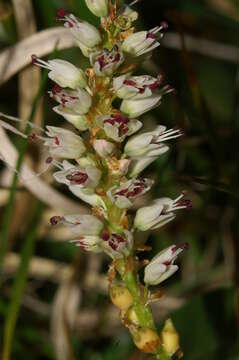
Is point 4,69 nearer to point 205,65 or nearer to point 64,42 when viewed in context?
point 64,42

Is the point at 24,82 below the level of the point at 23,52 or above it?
below

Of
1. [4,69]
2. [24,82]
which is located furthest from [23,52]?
[24,82]

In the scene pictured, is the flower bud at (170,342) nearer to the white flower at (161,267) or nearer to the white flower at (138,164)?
the white flower at (161,267)

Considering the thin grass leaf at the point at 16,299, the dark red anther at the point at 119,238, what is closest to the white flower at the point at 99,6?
the dark red anther at the point at 119,238

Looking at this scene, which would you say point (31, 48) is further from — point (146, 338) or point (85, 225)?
point (146, 338)

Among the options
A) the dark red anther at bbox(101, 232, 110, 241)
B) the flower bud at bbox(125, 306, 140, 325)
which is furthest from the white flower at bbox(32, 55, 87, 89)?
the flower bud at bbox(125, 306, 140, 325)

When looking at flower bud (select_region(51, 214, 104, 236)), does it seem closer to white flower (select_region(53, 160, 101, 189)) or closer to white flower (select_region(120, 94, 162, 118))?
white flower (select_region(53, 160, 101, 189))

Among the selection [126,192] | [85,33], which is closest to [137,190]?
[126,192]
